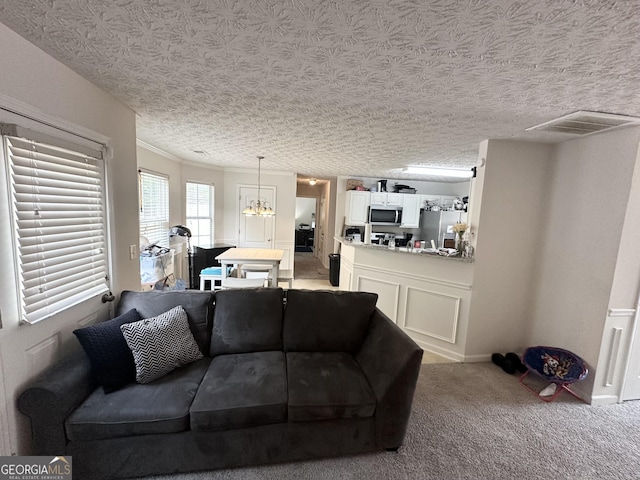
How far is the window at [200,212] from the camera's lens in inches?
201

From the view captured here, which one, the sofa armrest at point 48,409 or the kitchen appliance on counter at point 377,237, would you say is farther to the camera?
the kitchen appliance on counter at point 377,237

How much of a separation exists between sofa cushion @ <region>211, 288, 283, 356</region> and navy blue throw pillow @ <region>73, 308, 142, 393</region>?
1.87 feet

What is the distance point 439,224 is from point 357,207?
172cm

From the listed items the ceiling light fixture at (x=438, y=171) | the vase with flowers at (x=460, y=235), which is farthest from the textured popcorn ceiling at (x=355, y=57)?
the ceiling light fixture at (x=438, y=171)

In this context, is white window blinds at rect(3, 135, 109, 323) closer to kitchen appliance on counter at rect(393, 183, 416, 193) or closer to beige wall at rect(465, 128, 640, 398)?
beige wall at rect(465, 128, 640, 398)

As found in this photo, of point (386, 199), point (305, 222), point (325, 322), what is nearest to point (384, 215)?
point (386, 199)

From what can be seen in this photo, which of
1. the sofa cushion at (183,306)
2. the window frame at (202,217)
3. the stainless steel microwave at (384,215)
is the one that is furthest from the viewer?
the stainless steel microwave at (384,215)

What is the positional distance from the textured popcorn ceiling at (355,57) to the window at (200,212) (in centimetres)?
275

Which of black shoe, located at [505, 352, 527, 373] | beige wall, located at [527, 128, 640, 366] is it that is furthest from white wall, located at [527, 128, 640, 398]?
black shoe, located at [505, 352, 527, 373]

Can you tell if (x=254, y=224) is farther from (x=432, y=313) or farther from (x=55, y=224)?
(x=55, y=224)

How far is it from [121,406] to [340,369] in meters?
1.32

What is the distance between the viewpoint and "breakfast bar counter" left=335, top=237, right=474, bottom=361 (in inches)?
116

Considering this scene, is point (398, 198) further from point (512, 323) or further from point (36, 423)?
point (36, 423)

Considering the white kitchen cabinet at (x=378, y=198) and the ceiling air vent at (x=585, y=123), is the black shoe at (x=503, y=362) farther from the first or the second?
the white kitchen cabinet at (x=378, y=198)
